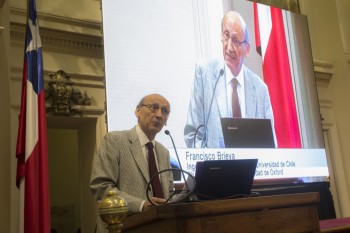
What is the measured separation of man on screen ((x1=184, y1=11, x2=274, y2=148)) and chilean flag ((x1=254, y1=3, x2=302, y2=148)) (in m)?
0.15

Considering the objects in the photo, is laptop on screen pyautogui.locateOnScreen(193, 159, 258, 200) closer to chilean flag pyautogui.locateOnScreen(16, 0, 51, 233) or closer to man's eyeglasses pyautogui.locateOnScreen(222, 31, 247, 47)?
chilean flag pyautogui.locateOnScreen(16, 0, 51, 233)

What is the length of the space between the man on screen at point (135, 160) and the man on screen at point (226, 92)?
0.85 m

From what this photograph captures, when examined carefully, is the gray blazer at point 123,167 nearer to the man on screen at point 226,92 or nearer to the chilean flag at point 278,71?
the man on screen at point 226,92

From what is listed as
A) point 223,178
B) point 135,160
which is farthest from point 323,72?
point 223,178

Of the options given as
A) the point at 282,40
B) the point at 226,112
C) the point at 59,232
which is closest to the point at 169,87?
the point at 226,112

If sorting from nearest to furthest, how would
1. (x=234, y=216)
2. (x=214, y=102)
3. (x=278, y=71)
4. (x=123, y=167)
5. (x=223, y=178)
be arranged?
(x=234, y=216) < (x=223, y=178) < (x=123, y=167) < (x=214, y=102) < (x=278, y=71)

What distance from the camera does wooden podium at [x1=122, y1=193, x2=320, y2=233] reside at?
5.05 ft

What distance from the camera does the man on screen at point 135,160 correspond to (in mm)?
2766

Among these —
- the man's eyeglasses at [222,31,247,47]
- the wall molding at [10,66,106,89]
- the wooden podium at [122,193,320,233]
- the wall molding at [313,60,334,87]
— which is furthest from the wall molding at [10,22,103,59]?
the wall molding at [313,60,334,87]

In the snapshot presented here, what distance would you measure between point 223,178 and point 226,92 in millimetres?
2772

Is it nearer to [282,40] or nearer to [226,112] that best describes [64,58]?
[226,112]

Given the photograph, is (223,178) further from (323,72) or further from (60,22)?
(323,72)

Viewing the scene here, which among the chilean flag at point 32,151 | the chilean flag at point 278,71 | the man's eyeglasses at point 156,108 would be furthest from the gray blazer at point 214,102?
the chilean flag at point 32,151

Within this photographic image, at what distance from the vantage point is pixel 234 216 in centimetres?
165
